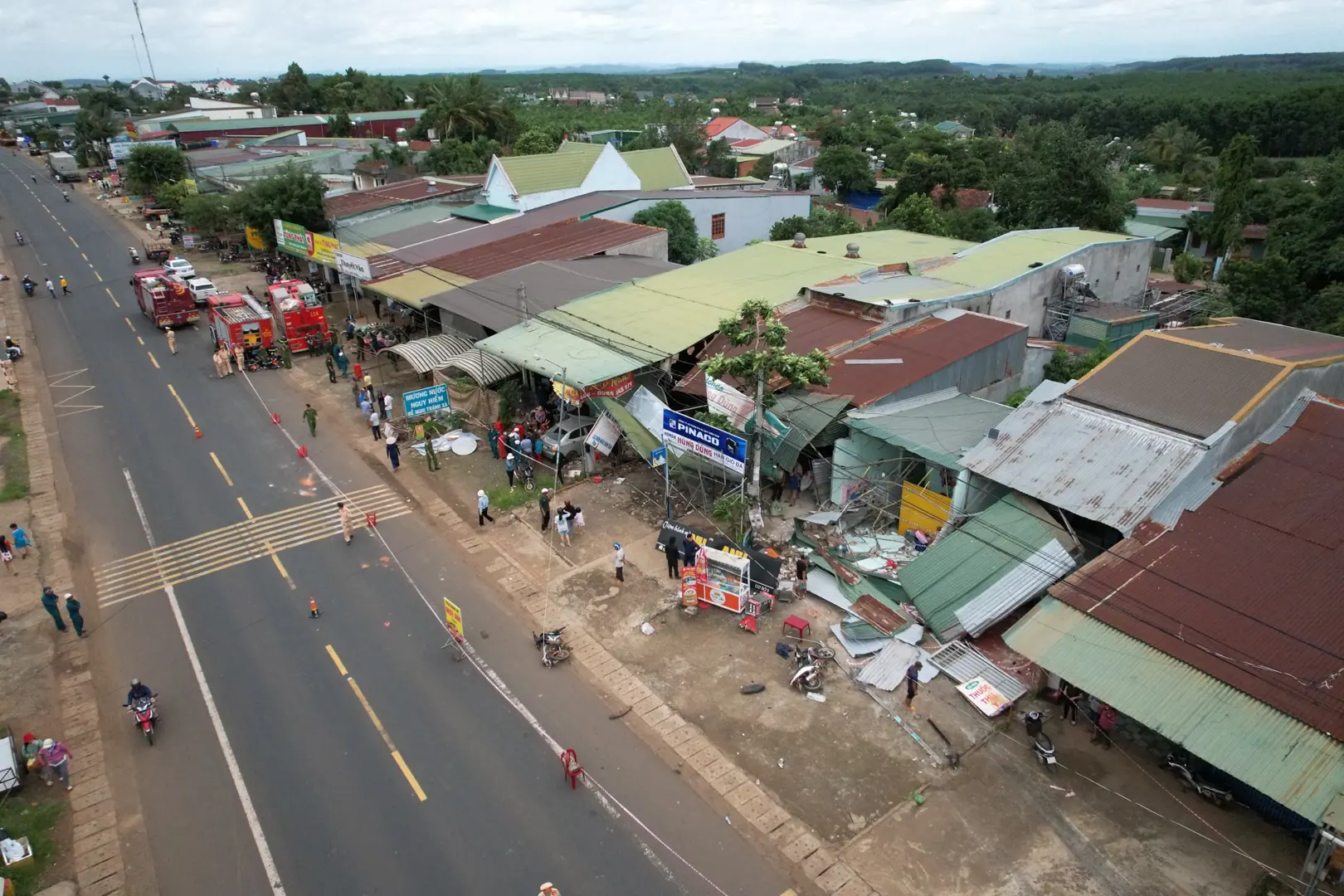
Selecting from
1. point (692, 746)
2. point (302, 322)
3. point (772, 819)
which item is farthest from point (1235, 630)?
point (302, 322)

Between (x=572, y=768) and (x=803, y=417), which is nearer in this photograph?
(x=572, y=768)

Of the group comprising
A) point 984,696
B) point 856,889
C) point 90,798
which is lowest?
point 856,889

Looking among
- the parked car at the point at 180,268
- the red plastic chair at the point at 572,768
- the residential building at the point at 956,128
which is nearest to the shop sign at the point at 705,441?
the red plastic chair at the point at 572,768

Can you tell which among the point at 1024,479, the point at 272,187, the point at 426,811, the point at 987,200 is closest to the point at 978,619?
the point at 1024,479

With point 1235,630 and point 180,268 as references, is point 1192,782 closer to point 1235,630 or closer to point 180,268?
point 1235,630

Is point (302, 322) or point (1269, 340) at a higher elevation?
point (1269, 340)

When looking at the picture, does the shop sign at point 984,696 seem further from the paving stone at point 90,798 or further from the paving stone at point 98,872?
the paving stone at point 90,798
